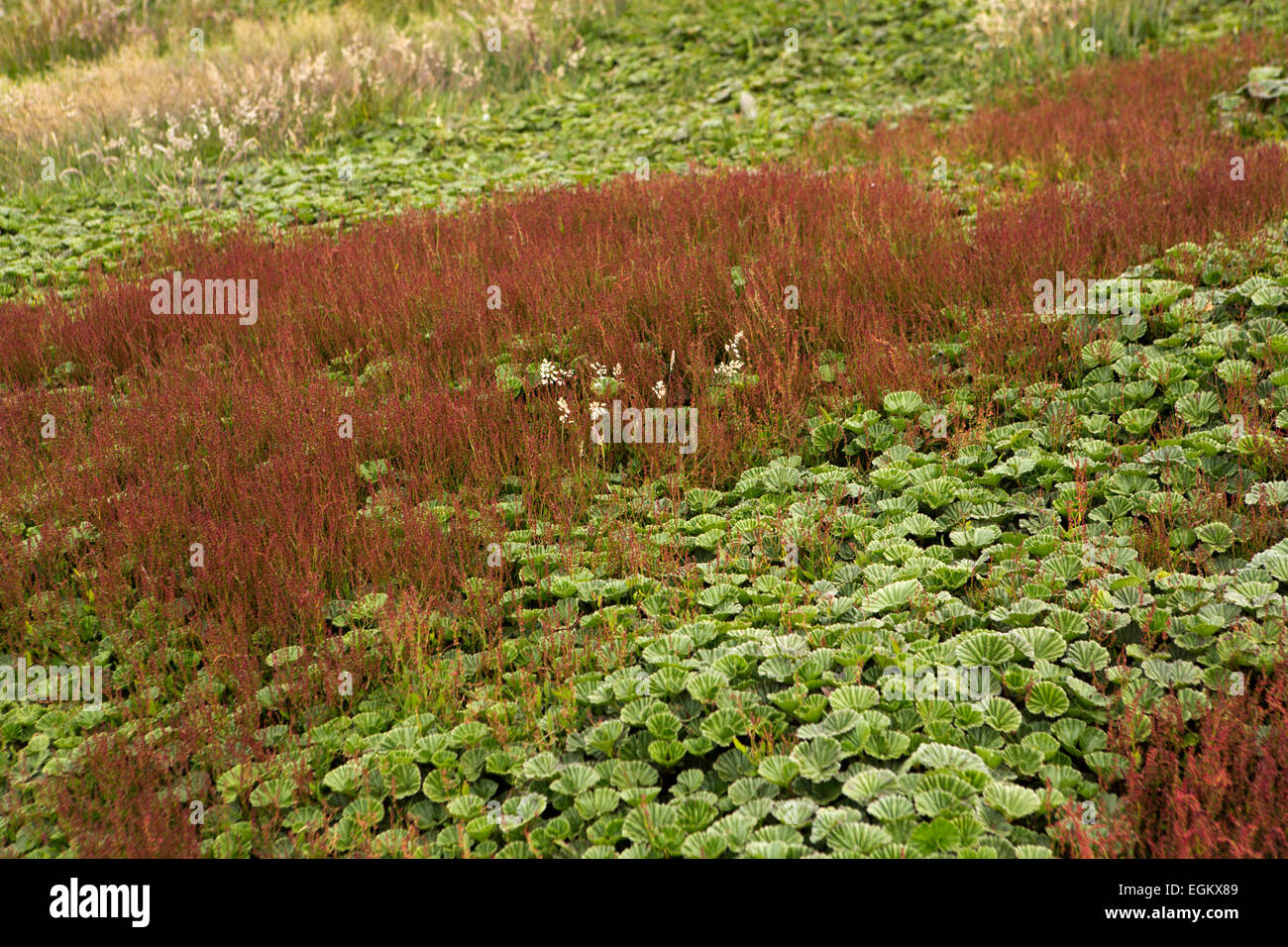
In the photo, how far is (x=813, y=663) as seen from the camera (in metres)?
2.88

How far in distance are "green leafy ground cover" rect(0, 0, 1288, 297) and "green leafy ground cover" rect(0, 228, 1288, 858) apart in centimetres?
543

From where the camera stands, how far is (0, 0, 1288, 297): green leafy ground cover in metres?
8.62

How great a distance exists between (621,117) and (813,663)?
30.8ft

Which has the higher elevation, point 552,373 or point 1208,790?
point 552,373

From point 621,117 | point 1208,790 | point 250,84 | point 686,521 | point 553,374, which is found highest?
point 250,84

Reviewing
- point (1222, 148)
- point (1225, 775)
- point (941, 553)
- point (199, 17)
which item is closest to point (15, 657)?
point (941, 553)

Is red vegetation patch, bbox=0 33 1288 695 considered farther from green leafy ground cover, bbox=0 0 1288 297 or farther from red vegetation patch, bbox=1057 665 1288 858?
red vegetation patch, bbox=1057 665 1288 858

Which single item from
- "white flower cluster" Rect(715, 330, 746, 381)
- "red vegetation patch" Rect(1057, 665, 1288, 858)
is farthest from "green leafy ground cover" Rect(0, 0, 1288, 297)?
"red vegetation patch" Rect(1057, 665, 1288, 858)

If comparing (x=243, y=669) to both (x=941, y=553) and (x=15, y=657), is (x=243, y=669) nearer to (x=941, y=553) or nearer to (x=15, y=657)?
(x=15, y=657)

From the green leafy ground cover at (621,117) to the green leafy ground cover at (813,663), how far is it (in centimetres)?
543

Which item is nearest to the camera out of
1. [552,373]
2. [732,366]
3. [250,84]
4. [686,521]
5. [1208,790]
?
[1208,790]

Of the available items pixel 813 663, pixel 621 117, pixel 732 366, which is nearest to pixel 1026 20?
pixel 621 117

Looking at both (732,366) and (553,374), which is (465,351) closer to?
(553,374)

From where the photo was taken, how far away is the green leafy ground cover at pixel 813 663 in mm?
2477
